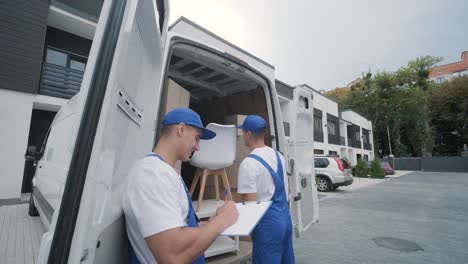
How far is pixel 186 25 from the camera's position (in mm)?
11430

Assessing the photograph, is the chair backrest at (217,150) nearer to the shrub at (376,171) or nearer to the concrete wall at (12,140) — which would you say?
the concrete wall at (12,140)

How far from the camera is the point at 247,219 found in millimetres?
1271

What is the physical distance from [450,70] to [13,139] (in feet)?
272

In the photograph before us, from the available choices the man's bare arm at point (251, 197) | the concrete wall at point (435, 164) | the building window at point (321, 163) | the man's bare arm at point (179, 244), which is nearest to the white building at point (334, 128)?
the building window at point (321, 163)

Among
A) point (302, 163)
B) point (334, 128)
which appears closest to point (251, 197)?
point (302, 163)

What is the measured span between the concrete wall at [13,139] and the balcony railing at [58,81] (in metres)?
0.97

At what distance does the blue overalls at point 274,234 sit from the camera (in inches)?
78.0

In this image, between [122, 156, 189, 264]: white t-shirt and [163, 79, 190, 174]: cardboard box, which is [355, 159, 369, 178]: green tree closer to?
[163, 79, 190, 174]: cardboard box

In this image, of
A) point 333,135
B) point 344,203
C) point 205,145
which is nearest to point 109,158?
point 205,145

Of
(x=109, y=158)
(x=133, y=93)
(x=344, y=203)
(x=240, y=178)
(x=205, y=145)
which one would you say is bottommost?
(x=344, y=203)

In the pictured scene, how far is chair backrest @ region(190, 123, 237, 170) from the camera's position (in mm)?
2574

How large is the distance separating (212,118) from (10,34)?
8.03 metres

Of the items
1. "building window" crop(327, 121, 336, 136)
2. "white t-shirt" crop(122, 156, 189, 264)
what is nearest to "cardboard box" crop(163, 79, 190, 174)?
"white t-shirt" crop(122, 156, 189, 264)

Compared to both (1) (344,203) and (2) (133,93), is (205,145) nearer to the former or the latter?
(2) (133,93)
